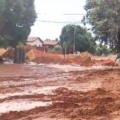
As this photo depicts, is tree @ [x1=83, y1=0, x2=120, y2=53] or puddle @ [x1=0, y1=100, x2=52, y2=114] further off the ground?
tree @ [x1=83, y1=0, x2=120, y2=53]

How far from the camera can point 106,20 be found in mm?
28328

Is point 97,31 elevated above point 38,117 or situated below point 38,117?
above

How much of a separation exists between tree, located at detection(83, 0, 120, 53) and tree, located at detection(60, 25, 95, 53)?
1587 inches

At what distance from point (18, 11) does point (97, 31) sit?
45.0 feet

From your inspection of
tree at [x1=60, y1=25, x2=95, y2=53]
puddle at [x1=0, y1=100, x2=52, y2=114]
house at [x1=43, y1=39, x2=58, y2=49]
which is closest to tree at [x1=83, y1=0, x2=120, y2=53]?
puddle at [x1=0, y1=100, x2=52, y2=114]

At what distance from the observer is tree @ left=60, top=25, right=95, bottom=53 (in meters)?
74.4

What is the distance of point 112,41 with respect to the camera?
32031 mm

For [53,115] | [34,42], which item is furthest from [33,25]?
[34,42]

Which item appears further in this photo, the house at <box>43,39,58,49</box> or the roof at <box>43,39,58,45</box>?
the roof at <box>43,39,58,45</box>

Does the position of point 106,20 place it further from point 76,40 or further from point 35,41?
point 35,41

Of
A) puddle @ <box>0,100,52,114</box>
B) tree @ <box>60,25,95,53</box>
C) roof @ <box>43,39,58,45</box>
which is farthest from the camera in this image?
roof @ <box>43,39,58,45</box>

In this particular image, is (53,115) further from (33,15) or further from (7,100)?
(33,15)

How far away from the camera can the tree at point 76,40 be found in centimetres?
7438

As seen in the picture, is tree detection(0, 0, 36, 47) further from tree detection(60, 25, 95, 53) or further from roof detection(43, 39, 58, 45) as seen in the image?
roof detection(43, 39, 58, 45)
